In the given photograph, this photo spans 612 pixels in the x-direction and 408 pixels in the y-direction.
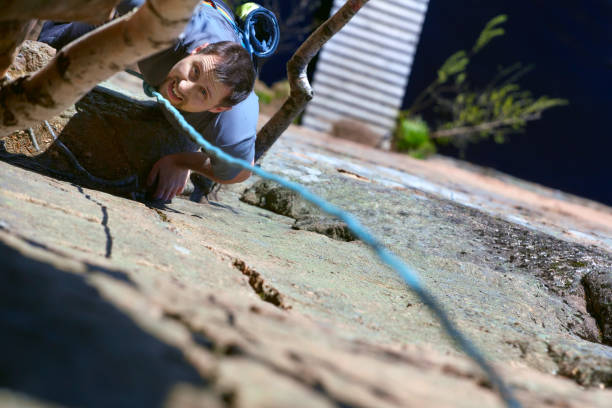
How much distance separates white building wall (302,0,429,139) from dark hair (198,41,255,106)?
5.27 metres

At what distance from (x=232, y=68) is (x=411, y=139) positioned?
232 inches

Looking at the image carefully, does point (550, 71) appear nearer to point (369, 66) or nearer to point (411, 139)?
point (411, 139)

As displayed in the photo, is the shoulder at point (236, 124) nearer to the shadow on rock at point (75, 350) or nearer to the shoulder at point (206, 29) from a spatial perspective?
the shoulder at point (206, 29)

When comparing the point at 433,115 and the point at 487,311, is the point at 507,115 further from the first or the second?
the point at 487,311

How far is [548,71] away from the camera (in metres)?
8.55

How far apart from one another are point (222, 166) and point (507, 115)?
7.22 meters

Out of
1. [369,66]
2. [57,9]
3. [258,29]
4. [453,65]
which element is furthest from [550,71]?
[57,9]

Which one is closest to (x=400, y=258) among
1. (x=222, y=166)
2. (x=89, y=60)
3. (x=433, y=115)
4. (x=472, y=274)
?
(x=472, y=274)

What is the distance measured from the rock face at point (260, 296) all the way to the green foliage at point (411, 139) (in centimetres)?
450

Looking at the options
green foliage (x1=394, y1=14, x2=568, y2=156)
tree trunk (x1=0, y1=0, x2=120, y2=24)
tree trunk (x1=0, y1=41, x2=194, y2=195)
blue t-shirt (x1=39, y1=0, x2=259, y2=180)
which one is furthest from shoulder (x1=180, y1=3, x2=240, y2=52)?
green foliage (x1=394, y1=14, x2=568, y2=156)

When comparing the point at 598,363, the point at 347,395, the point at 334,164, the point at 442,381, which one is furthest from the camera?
the point at 334,164

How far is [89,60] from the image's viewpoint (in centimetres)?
142

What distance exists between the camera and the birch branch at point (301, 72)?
8.20ft

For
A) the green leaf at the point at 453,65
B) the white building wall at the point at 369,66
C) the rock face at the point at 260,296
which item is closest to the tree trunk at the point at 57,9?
the rock face at the point at 260,296
